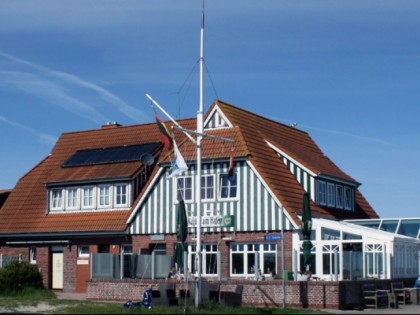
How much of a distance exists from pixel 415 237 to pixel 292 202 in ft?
25.2

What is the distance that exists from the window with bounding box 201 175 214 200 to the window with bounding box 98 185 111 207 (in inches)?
242

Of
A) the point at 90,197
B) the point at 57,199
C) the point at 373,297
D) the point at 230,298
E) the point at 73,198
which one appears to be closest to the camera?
the point at 230,298

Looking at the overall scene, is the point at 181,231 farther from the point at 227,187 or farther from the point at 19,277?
the point at 19,277

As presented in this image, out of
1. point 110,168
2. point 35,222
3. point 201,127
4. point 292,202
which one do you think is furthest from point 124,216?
point 201,127

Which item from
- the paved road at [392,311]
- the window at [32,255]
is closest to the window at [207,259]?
the paved road at [392,311]

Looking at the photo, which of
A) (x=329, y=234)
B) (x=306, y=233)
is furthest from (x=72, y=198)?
(x=306, y=233)

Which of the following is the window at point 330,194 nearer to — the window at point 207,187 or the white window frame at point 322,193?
the white window frame at point 322,193

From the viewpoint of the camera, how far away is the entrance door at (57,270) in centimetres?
4394

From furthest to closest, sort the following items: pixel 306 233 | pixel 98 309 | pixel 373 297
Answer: pixel 306 233
pixel 373 297
pixel 98 309

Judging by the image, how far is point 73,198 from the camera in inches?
1745

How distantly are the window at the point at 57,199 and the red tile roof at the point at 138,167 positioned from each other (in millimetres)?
497

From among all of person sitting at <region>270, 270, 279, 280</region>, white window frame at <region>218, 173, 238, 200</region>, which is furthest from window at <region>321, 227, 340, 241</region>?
white window frame at <region>218, 173, 238, 200</region>

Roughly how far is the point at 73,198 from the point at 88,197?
1.08 meters

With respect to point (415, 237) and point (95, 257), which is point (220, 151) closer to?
point (95, 257)
